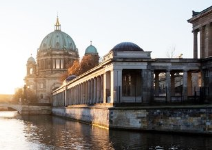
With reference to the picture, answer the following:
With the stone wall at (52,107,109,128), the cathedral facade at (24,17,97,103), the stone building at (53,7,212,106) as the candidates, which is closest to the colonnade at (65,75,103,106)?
the stone building at (53,7,212,106)

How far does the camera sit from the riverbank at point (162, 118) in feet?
131

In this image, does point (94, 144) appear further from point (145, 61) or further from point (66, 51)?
point (66, 51)

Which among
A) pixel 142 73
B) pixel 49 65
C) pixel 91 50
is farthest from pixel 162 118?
pixel 49 65

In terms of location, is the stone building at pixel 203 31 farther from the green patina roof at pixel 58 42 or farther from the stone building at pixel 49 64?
the green patina roof at pixel 58 42

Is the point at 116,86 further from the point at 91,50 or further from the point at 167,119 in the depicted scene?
the point at 91,50

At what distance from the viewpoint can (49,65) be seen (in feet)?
569

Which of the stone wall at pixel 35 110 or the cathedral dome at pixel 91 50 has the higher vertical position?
the cathedral dome at pixel 91 50

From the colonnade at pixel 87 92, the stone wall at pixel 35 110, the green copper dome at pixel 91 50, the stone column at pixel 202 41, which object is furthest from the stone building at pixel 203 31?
the green copper dome at pixel 91 50

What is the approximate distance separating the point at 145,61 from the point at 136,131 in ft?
37.2

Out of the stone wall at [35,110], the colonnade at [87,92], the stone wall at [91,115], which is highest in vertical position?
the colonnade at [87,92]

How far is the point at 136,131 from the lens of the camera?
4278cm

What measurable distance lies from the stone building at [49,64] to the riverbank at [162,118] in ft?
405

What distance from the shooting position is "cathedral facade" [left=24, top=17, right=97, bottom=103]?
171250 millimetres

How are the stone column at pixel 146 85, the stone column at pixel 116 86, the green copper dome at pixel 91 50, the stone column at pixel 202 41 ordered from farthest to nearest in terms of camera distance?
the green copper dome at pixel 91 50 → the stone column at pixel 202 41 → the stone column at pixel 146 85 → the stone column at pixel 116 86
